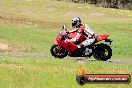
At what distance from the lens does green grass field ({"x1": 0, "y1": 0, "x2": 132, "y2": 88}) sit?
599 inches

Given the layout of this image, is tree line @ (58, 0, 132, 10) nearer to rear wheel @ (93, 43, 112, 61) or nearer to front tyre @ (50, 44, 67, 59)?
front tyre @ (50, 44, 67, 59)

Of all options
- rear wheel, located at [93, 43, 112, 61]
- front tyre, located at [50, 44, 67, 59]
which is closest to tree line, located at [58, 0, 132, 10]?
front tyre, located at [50, 44, 67, 59]

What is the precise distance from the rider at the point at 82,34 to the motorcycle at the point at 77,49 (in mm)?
172

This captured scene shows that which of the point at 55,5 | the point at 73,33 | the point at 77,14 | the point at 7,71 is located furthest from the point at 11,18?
the point at 7,71

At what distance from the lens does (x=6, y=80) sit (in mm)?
14641

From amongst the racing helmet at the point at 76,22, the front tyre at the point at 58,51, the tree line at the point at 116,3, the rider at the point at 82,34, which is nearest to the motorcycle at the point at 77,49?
the front tyre at the point at 58,51

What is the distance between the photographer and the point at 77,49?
2464cm

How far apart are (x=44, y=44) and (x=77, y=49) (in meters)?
14.7

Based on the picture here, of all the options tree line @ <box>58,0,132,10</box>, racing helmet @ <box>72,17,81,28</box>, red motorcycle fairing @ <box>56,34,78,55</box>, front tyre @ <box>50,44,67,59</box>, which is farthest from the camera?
tree line @ <box>58,0,132,10</box>

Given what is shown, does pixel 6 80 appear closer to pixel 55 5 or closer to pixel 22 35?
pixel 22 35

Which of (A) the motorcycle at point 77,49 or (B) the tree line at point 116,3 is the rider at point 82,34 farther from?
(B) the tree line at point 116,3

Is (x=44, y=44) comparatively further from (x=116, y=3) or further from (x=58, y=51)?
(x=116, y=3)

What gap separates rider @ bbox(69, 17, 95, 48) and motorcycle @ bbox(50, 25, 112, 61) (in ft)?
0.56

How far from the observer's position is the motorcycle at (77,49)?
24.1 meters
